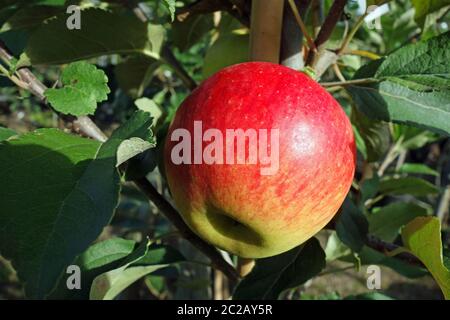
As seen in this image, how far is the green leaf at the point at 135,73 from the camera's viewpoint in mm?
1100

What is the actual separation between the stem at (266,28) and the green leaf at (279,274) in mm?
313

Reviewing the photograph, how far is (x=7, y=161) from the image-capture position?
596 millimetres

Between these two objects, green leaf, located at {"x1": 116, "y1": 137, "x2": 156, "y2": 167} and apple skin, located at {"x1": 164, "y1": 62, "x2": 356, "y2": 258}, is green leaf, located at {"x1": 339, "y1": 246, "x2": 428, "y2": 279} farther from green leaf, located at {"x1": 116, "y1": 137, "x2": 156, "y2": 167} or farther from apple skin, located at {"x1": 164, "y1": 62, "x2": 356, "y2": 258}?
green leaf, located at {"x1": 116, "y1": 137, "x2": 156, "y2": 167}

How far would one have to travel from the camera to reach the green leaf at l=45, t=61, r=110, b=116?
0.69 metres

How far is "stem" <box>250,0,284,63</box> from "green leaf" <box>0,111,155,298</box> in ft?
0.67

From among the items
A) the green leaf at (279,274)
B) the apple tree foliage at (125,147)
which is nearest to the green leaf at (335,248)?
the apple tree foliage at (125,147)

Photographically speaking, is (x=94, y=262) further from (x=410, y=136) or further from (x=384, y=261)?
(x=410, y=136)

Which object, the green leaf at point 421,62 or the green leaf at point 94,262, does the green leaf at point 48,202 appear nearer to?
the green leaf at point 94,262

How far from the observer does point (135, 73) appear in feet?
3.70

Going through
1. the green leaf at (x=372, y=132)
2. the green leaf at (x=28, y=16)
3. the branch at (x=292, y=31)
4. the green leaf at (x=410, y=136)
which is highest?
the branch at (x=292, y=31)

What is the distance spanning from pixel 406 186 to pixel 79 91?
0.91 m

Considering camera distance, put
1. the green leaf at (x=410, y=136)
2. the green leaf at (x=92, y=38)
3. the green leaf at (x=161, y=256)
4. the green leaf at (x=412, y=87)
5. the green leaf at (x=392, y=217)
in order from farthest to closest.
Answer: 1. the green leaf at (x=410, y=136)
2. the green leaf at (x=392, y=217)
3. the green leaf at (x=161, y=256)
4. the green leaf at (x=92, y=38)
5. the green leaf at (x=412, y=87)
